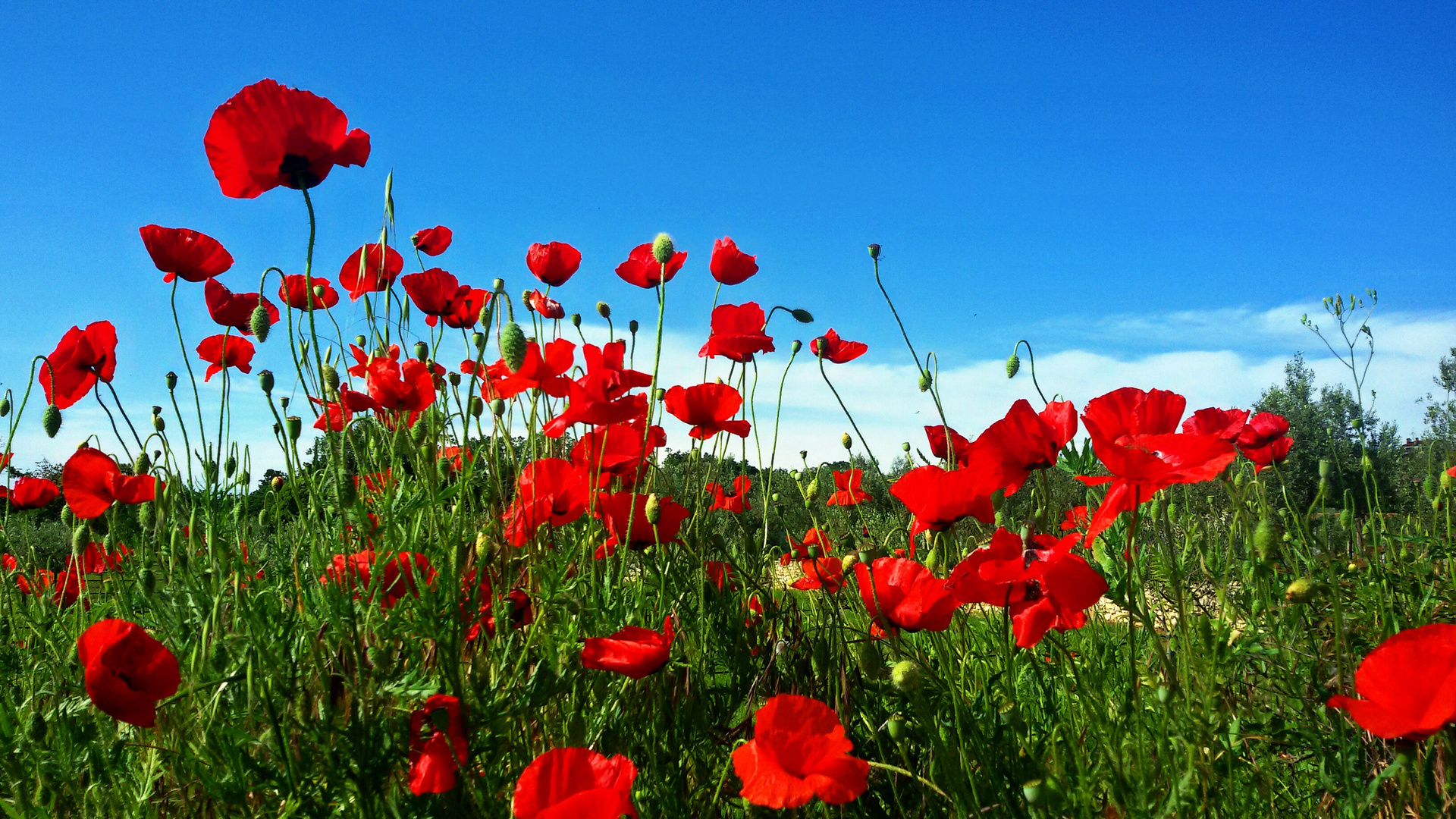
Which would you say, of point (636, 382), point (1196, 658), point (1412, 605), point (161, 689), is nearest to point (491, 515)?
point (636, 382)

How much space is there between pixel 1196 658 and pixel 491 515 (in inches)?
52.4

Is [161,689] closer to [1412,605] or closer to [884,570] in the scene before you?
[884,570]

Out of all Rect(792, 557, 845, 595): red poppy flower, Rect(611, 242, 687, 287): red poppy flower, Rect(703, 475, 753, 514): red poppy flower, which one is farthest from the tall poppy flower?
Rect(792, 557, 845, 595): red poppy flower

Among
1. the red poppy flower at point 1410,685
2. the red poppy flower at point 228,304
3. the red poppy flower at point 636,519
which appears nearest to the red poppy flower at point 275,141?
the red poppy flower at point 228,304

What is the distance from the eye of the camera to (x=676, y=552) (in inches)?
84.4

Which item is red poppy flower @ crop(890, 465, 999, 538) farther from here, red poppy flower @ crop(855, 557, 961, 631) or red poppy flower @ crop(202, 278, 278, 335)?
red poppy flower @ crop(202, 278, 278, 335)

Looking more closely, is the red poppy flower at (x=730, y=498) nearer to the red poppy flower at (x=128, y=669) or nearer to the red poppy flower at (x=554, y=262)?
Answer: the red poppy flower at (x=554, y=262)

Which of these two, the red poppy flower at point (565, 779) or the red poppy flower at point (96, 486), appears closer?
the red poppy flower at point (565, 779)

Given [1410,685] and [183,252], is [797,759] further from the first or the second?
[183,252]

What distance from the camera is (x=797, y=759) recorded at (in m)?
0.97

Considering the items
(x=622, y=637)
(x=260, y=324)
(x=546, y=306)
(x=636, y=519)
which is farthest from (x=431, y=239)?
(x=622, y=637)

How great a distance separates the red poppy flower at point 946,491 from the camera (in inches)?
51.2

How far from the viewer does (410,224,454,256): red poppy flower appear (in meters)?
2.33

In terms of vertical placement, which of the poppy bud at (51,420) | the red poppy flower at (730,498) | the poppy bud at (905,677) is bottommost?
the poppy bud at (905,677)
